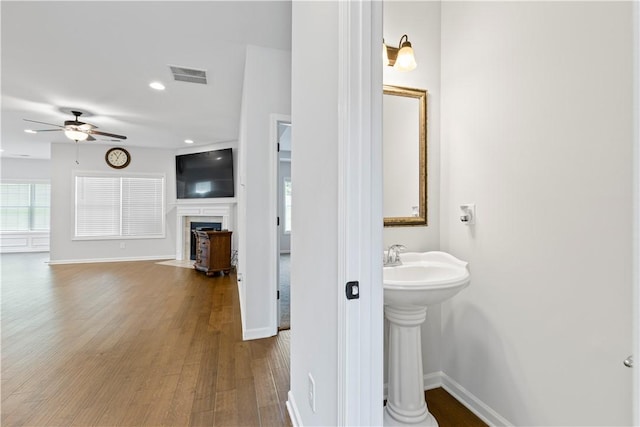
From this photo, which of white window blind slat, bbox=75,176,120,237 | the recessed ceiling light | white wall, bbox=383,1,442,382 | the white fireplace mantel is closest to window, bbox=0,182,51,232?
white window blind slat, bbox=75,176,120,237

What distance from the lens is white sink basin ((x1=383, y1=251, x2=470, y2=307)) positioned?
4.19ft

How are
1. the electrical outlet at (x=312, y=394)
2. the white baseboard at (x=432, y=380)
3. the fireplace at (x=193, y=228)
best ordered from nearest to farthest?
1. the electrical outlet at (x=312, y=394)
2. the white baseboard at (x=432, y=380)
3. the fireplace at (x=193, y=228)

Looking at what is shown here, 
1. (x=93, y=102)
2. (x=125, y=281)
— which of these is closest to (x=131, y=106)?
(x=93, y=102)

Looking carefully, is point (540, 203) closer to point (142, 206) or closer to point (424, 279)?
point (424, 279)

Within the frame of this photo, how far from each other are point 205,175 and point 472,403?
5.86 m

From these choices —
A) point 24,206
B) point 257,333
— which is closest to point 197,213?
point 257,333

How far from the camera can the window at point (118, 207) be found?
20.9 ft

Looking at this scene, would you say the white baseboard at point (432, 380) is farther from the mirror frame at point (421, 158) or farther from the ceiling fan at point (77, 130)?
the ceiling fan at point (77, 130)

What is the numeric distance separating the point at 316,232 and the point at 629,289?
45.0 inches

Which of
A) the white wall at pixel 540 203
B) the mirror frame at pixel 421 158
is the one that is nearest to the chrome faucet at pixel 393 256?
the mirror frame at pixel 421 158

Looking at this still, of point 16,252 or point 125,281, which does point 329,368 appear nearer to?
point 125,281

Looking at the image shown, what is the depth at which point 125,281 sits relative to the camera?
4.64 meters

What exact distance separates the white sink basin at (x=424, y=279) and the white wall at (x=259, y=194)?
1392 mm

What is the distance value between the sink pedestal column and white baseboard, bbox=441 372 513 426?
0.95ft
